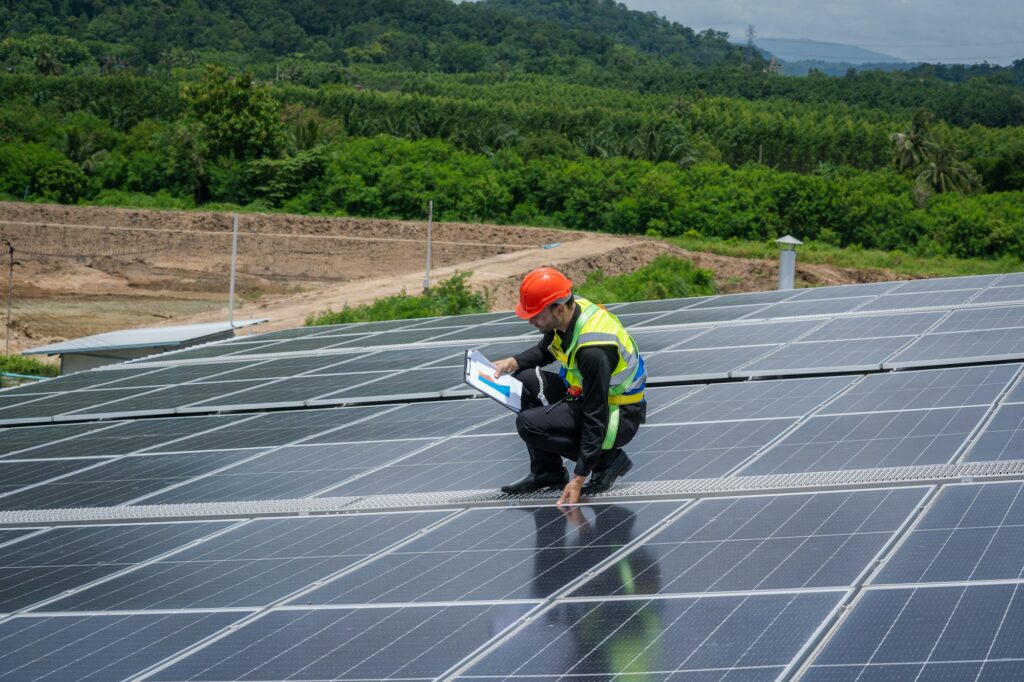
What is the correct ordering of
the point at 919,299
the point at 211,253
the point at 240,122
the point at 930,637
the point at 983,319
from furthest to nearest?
the point at 240,122 < the point at 211,253 < the point at 919,299 < the point at 983,319 < the point at 930,637

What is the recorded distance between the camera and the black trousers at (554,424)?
7.92 m

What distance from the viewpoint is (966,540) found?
19.9 ft

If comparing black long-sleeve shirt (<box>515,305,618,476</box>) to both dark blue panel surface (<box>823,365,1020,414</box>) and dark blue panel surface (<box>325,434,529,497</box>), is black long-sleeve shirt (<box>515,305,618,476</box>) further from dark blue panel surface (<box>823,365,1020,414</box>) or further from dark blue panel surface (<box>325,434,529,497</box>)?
dark blue panel surface (<box>823,365,1020,414</box>)

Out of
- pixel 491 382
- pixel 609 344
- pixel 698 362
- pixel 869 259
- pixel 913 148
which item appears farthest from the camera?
pixel 913 148

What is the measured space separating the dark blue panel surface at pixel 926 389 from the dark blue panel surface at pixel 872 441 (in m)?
0.28

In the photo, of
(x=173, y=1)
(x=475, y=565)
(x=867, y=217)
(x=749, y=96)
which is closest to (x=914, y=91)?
(x=749, y=96)

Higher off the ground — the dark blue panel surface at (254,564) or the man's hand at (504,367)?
the man's hand at (504,367)

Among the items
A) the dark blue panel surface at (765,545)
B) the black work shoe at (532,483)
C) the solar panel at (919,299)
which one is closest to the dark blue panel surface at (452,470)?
the black work shoe at (532,483)

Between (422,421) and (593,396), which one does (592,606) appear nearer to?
(593,396)

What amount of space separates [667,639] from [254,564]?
321cm

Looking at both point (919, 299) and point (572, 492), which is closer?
point (572, 492)

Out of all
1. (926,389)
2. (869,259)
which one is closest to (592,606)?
(926,389)

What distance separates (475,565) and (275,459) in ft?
13.9

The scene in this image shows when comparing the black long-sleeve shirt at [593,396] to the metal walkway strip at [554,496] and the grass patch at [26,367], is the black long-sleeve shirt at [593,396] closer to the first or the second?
the metal walkway strip at [554,496]
